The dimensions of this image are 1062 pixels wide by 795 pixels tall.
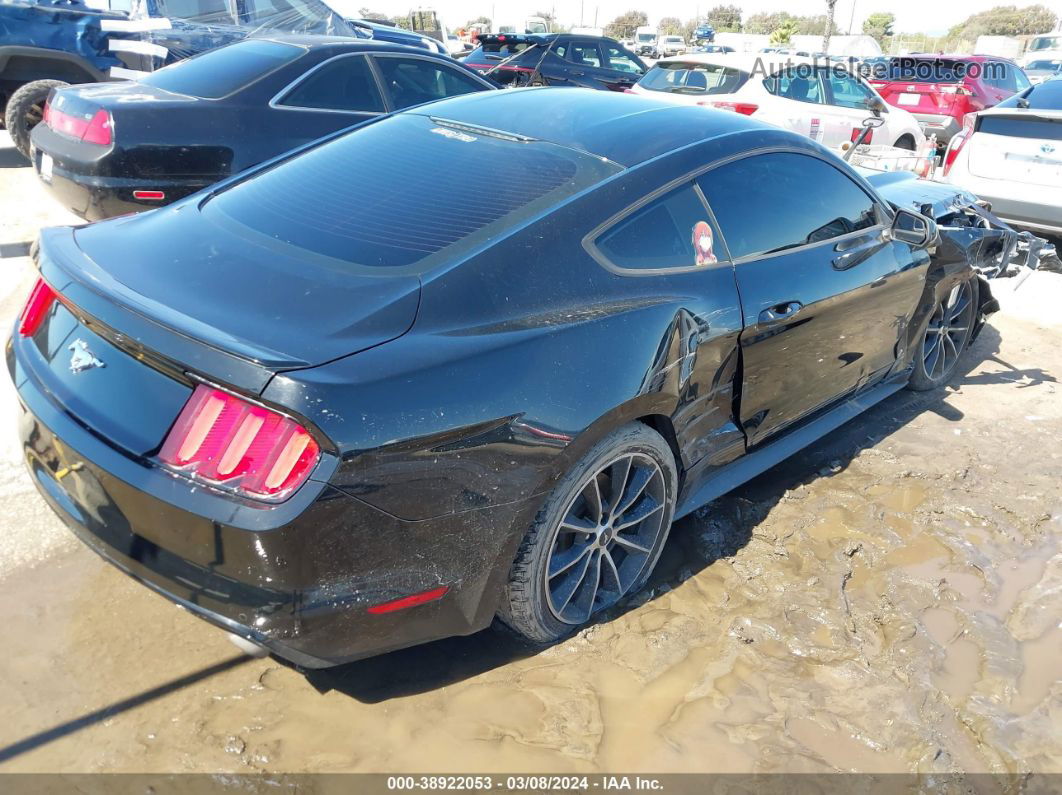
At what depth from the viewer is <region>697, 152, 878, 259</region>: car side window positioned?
3105 mm

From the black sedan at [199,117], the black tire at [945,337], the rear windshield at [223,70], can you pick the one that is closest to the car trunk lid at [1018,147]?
the black tire at [945,337]

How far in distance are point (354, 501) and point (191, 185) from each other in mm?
4158

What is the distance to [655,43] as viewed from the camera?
1768 inches

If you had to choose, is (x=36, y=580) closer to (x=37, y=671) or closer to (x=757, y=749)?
(x=37, y=671)

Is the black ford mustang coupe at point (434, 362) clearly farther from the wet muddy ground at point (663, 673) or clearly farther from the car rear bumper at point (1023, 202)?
the car rear bumper at point (1023, 202)

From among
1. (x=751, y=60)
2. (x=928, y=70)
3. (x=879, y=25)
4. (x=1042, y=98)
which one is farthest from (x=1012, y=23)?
(x=1042, y=98)

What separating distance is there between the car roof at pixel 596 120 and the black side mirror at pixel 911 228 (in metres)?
0.87

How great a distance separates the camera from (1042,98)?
301 inches

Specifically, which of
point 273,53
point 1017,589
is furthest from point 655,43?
point 1017,589

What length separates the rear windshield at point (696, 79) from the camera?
9.79 meters

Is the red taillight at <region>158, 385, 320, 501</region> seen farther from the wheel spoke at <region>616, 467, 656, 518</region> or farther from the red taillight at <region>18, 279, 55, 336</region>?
the wheel spoke at <region>616, 467, 656, 518</region>

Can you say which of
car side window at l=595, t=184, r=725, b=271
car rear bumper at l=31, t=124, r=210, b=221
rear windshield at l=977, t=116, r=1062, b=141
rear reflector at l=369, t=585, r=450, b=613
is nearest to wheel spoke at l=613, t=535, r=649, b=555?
rear reflector at l=369, t=585, r=450, b=613

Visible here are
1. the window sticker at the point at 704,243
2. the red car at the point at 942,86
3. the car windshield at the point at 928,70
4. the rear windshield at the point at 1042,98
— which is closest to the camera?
the window sticker at the point at 704,243

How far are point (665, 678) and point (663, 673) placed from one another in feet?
0.07
